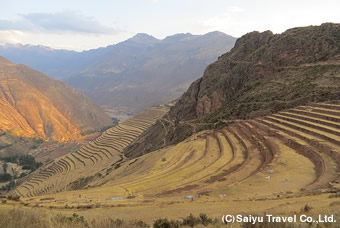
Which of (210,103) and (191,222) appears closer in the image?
(191,222)

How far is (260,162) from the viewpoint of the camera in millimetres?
19047

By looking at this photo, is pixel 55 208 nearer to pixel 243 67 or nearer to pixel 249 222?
pixel 249 222

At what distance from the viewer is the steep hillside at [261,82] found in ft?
103

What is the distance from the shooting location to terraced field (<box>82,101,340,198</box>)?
14.2 metres

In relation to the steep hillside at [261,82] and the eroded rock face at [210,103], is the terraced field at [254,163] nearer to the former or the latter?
the steep hillside at [261,82]

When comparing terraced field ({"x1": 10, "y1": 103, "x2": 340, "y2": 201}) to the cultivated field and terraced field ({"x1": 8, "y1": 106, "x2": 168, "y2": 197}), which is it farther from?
terraced field ({"x1": 8, "y1": 106, "x2": 168, "y2": 197})

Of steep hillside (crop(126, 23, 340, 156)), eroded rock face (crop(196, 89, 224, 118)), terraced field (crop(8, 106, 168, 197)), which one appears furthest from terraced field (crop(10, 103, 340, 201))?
terraced field (crop(8, 106, 168, 197))

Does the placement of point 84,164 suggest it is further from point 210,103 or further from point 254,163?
point 254,163

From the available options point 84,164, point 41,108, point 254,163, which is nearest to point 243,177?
point 254,163

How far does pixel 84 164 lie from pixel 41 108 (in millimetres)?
102246

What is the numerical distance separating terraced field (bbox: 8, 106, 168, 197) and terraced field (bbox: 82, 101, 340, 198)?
86.4 feet

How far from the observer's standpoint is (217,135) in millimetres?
29531

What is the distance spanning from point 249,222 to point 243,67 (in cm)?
4152

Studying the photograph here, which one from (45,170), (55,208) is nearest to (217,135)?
(55,208)
